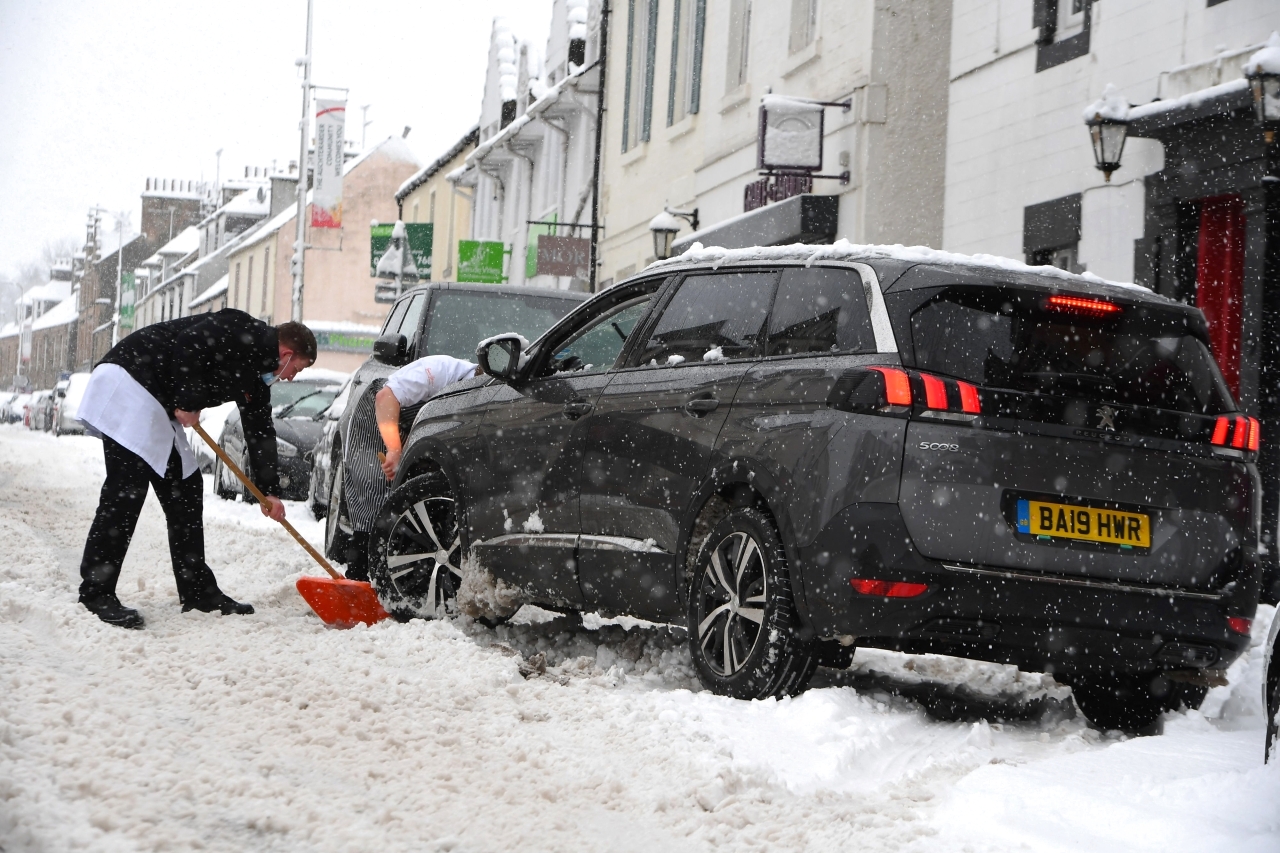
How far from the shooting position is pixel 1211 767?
4.85 meters

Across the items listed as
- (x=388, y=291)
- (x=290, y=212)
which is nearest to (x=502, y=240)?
(x=388, y=291)

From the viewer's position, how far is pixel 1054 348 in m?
5.36

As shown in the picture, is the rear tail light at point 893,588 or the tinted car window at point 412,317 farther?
the tinted car window at point 412,317

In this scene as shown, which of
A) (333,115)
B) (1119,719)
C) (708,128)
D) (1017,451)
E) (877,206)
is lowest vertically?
(1119,719)

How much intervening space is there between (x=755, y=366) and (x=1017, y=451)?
104 cm

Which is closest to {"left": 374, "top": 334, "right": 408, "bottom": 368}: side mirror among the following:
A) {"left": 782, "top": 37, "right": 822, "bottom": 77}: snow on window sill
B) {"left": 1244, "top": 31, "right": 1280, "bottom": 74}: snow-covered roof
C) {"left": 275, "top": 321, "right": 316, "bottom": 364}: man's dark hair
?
{"left": 275, "top": 321, "right": 316, "bottom": 364}: man's dark hair

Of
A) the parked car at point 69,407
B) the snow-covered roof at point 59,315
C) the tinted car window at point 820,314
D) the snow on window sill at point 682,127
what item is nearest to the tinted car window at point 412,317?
the tinted car window at point 820,314

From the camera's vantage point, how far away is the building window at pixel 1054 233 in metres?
13.5

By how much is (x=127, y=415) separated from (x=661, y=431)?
2735mm

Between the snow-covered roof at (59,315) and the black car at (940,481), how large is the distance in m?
121

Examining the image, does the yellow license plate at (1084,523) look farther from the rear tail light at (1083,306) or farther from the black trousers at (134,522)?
the black trousers at (134,522)

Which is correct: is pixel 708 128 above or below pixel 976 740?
above

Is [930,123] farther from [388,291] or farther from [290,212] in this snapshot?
[290,212]

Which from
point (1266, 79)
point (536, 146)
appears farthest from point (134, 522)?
point (536, 146)
